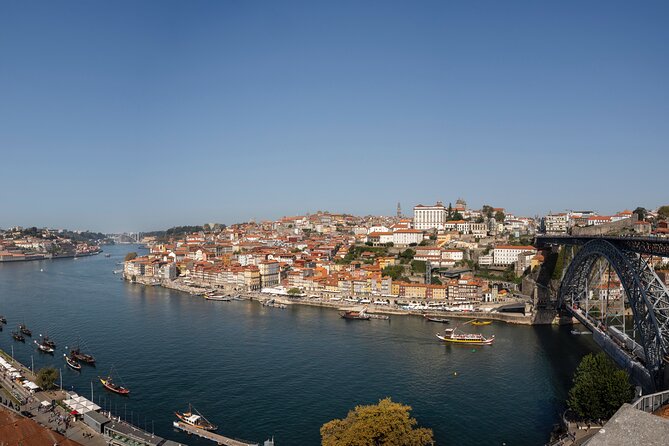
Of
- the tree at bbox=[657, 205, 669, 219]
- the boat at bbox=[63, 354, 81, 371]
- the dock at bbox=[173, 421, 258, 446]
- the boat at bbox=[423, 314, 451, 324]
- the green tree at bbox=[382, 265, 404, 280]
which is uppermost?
the tree at bbox=[657, 205, 669, 219]

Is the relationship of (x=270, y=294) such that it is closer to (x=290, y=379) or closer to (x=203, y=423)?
(x=290, y=379)

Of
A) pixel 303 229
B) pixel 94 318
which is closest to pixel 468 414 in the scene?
pixel 94 318

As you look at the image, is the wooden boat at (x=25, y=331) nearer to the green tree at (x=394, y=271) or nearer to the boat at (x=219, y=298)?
the boat at (x=219, y=298)

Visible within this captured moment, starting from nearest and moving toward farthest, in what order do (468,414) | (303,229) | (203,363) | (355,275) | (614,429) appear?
(614,429)
(468,414)
(203,363)
(355,275)
(303,229)

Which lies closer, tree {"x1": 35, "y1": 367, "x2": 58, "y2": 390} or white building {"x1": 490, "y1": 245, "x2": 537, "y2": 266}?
tree {"x1": 35, "y1": 367, "x2": 58, "y2": 390}

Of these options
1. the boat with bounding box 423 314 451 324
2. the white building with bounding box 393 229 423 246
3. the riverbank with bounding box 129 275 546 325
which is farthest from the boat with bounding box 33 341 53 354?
the white building with bounding box 393 229 423 246

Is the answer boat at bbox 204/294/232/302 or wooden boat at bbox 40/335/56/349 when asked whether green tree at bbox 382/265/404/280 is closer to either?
boat at bbox 204/294/232/302
